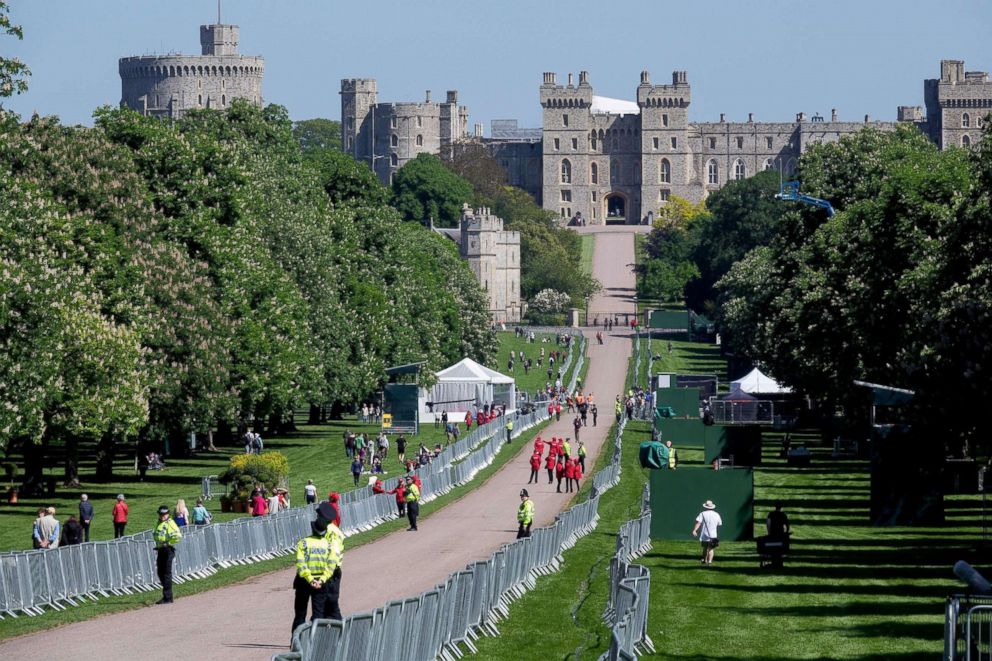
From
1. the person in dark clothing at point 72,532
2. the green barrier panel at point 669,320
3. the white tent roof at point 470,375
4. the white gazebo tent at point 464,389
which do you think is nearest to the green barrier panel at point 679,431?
the white gazebo tent at point 464,389

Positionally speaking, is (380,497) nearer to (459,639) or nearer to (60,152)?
(60,152)

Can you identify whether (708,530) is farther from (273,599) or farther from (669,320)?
(669,320)

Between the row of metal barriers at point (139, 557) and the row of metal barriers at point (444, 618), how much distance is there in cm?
572

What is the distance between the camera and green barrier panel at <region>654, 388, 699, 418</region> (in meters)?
86.5

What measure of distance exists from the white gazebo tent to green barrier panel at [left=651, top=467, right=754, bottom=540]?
4595 cm

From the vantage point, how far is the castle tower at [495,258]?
173 metres

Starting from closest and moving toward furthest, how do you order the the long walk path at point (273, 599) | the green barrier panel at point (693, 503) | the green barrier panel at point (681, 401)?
the the long walk path at point (273, 599), the green barrier panel at point (693, 503), the green barrier panel at point (681, 401)

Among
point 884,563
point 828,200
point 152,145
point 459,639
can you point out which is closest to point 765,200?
point 828,200

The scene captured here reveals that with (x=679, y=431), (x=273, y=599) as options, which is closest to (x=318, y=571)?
(x=273, y=599)

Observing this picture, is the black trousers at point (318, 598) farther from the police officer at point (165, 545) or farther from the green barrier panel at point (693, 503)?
the green barrier panel at point (693, 503)

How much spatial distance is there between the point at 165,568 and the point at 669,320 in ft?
444

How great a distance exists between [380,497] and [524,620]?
19116 millimetres

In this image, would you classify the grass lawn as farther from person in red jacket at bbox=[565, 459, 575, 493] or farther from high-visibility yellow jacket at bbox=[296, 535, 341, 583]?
person in red jacket at bbox=[565, 459, 575, 493]

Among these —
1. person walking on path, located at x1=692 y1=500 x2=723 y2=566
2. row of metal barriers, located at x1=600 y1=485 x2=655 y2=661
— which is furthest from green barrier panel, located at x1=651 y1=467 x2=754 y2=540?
row of metal barriers, located at x1=600 y1=485 x2=655 y2=661
